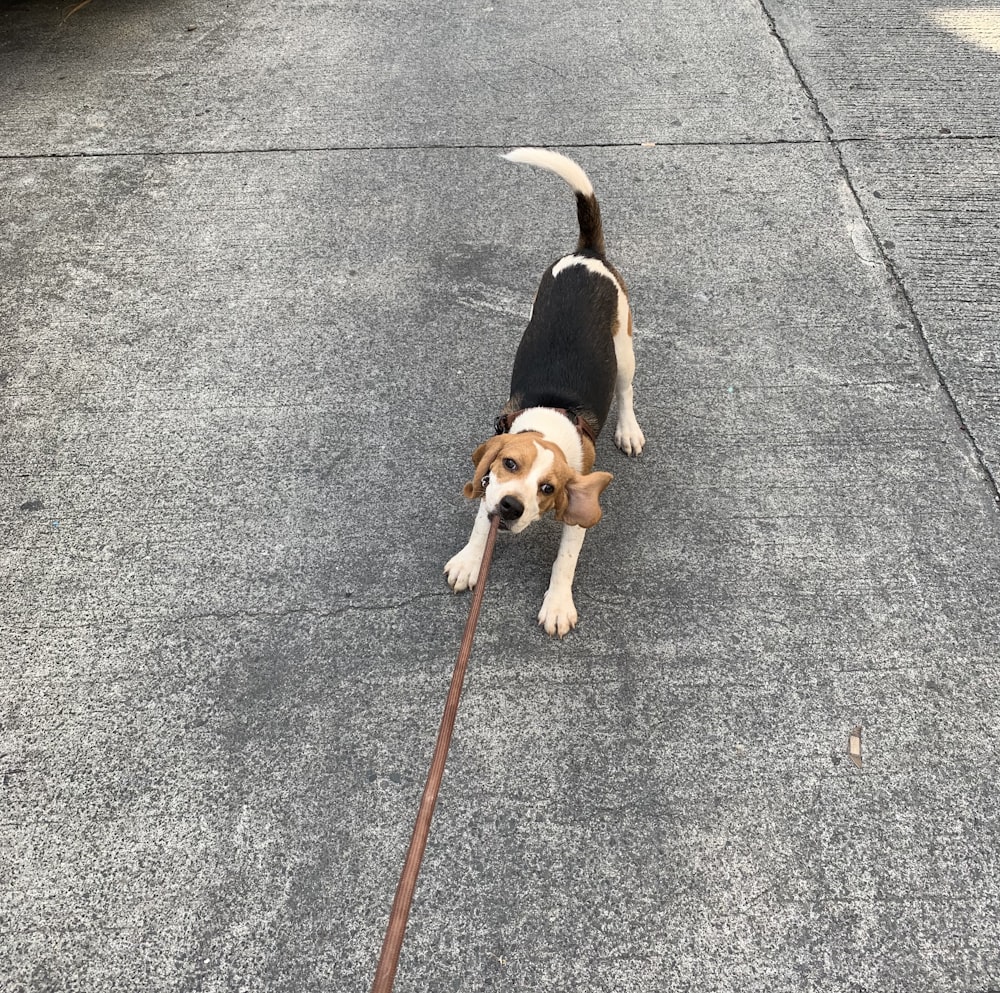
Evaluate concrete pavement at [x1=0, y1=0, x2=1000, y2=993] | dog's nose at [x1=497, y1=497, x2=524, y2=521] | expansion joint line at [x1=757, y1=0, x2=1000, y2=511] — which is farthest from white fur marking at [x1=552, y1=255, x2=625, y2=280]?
expansion joint line at [x1=757, y1=0, x2=1000, y2=511]

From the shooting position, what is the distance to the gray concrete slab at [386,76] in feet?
16.4

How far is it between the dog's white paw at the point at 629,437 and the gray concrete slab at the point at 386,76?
2.38 m

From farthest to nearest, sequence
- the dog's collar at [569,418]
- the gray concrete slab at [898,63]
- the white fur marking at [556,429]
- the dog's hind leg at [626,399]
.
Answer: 1. the gray concrete slab at [898,63]
2. the dog's hind leg at [626,399]
3. the dog's collar at [569,418]
4. the white fur marking at [556,429]

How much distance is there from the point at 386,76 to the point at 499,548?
395 centimetres

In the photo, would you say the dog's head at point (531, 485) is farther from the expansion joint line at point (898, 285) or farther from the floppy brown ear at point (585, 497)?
the expansion joint line at point (898, 285)

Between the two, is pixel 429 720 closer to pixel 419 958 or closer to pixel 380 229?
pixel 419 958

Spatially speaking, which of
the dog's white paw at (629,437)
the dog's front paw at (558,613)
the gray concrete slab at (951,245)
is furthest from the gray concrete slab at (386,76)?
the dog's front paw at (558,613)

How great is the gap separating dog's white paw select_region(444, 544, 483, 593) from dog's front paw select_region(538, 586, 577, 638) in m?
0.26

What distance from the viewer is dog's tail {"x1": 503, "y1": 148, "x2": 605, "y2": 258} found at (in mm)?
3062

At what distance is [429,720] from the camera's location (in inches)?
99.1

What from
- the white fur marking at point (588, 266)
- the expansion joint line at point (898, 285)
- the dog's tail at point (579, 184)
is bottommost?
the expansion joint line at point (898, 285)

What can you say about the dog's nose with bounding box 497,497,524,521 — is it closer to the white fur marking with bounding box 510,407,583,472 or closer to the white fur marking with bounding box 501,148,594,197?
the white fur marking with bounding box 510,407,583,472

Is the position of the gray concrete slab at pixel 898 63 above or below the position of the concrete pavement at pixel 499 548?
above

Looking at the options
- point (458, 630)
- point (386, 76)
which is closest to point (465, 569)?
point (458, 630)
